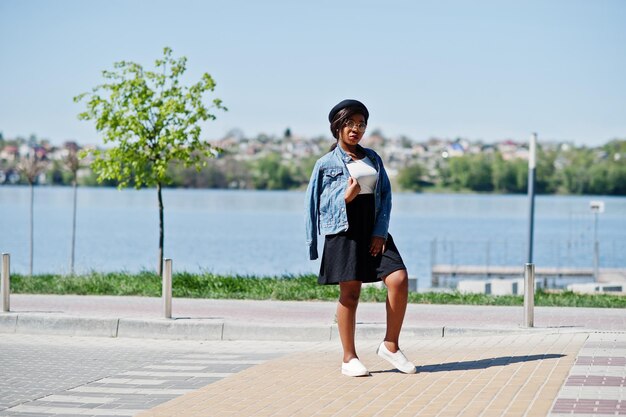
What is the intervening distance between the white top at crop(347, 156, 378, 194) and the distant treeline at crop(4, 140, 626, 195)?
134m

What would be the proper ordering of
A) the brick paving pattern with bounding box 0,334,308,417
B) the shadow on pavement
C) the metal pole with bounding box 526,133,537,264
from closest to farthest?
the brick paving pattern with bounding box 0,334,308,417 < the shadow on pavement < the metal pole with bounding box 526,133,537,264

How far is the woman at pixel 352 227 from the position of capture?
9500 millimetres

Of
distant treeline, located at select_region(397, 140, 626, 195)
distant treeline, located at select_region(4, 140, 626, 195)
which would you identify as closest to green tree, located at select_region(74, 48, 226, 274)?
distant treeline, located at select_region(4, 140, 626, 195)

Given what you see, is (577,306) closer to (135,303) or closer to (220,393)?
(135,303)

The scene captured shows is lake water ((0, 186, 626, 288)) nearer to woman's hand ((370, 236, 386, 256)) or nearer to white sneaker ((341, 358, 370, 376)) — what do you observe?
white sneaker ((341, 358, 370, 376))

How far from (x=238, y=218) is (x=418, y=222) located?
16.9 meters

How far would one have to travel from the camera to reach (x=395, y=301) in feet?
31.3

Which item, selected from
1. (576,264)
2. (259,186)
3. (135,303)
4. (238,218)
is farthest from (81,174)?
(135,303)

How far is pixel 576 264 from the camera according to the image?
193 ft

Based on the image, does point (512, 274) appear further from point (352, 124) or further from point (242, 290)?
point (352, 124)

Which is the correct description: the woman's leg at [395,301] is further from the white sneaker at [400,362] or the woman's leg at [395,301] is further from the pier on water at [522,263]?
the pier on water at [522,263]

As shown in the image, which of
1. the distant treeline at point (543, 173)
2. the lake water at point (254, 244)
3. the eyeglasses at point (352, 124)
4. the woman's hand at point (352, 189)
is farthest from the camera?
the distant treeline at point (543, 173)

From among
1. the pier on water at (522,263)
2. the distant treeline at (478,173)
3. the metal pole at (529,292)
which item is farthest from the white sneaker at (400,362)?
the distant treeline at (478,173)

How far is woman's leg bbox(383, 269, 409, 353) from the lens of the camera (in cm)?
949
